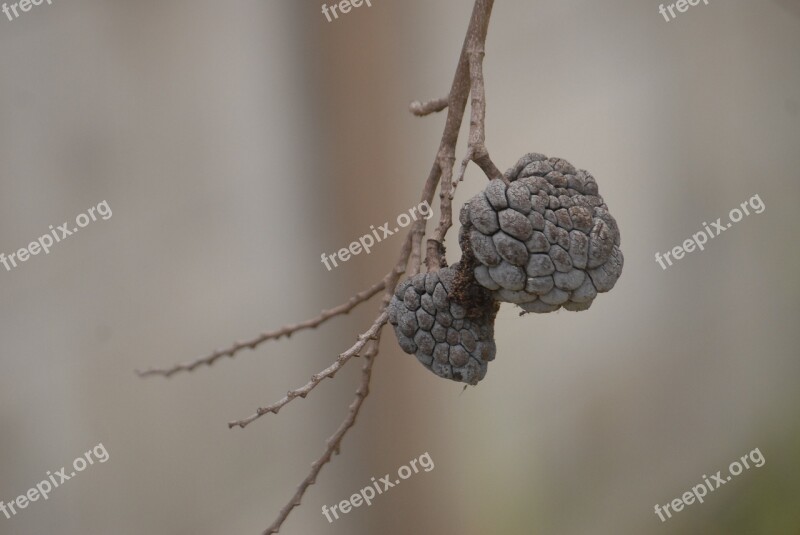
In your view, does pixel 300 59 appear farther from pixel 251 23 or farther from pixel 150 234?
pixel 150 234

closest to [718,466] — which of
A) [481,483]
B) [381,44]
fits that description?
[481,483]

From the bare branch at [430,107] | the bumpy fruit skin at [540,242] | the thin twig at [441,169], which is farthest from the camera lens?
the bare branch at [430,107]
